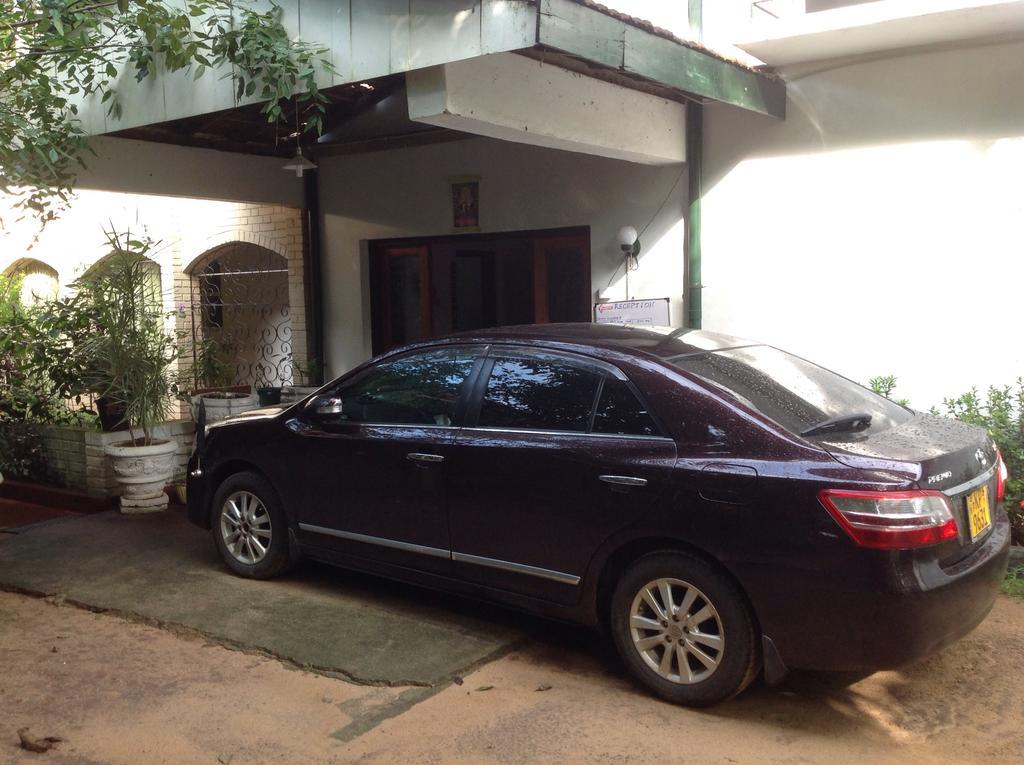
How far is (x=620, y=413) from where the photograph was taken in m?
4.15

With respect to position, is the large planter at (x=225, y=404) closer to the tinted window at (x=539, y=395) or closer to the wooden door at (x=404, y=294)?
the wooden door at (x=404, y=294)

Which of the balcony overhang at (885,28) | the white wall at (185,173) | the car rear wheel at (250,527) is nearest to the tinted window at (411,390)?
the car rear wheel at (250,527)

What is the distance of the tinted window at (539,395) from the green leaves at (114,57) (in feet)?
7.62

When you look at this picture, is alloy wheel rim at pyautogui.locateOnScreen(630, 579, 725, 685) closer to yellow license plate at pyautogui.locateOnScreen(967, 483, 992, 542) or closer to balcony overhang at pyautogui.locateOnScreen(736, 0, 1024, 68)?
yellow license plate at pyautogui.locateOnScreen(967, 483, 992, 542)

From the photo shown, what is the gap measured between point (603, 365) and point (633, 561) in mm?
889

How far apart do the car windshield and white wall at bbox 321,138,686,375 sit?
292cm

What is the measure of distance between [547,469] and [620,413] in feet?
1.38

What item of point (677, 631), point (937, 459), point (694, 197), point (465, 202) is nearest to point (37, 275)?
point (465, 202)

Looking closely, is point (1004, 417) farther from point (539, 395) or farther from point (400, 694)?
point (400, 694)

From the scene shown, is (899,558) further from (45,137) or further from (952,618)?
(45,137)

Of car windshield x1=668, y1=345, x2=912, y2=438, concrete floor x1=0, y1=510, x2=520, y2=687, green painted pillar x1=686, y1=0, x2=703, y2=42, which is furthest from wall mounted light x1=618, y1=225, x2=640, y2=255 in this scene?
concrete floor x1=0, y1=510, x2=520, y2=687

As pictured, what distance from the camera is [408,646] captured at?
4574 mm

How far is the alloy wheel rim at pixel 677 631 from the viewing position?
12.5 feet

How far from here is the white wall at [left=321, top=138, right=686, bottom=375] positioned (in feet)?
24.9
